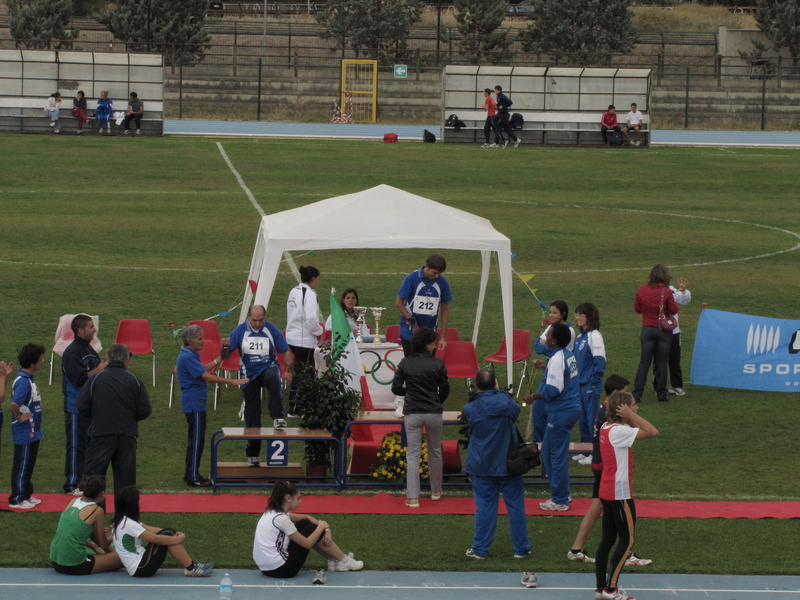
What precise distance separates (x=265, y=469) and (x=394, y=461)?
140cm

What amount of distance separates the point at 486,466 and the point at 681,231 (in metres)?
19.9

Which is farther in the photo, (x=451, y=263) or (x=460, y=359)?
(x=451, y=263)

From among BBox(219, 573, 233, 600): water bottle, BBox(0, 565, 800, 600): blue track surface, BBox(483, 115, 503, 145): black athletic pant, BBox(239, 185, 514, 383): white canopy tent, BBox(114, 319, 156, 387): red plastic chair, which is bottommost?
BBox(0, 565, 800, 600): blue track surface

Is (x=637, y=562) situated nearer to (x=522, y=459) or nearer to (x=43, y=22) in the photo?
(x=522, y=459)

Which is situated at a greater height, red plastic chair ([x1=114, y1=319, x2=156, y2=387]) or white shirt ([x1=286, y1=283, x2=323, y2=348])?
white shirt ([x1=286, y1=283, x2=323, y2=348])

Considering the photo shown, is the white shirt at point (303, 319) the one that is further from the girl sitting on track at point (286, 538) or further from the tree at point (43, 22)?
the tree at point (43, 22)

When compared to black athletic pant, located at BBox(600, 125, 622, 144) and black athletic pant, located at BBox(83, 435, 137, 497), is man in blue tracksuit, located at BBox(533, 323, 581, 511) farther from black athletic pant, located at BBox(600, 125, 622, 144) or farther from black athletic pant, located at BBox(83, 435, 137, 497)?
black athletic pant, located at BBox(600, 125, 622, 144)

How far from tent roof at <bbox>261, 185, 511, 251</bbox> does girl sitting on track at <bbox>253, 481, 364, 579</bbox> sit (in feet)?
16.0

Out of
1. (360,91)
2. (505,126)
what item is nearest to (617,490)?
(505,126)

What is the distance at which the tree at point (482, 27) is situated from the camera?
64.4 meters

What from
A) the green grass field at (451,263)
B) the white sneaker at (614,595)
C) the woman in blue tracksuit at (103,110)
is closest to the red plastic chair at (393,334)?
the green grass field at (451,263)

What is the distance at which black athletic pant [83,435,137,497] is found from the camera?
973cm

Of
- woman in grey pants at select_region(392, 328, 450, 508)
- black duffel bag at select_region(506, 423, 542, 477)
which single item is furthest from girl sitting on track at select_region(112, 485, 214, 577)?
black duffel bag at select_region(506, 423, 542, 477)

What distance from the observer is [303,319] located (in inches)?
524
